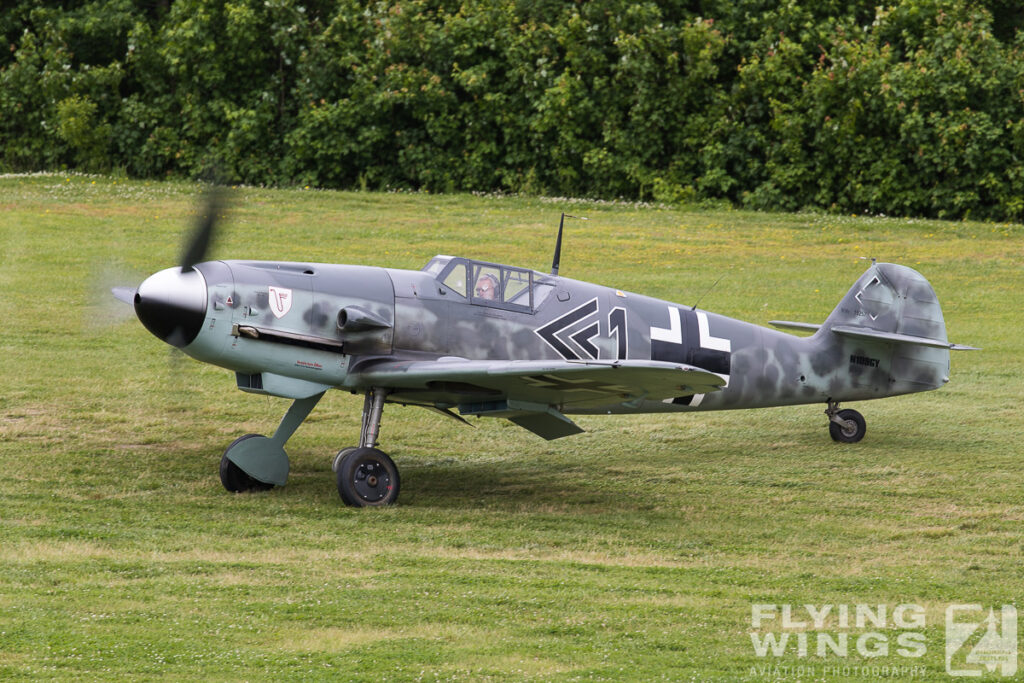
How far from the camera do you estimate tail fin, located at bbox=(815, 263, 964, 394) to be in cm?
1216

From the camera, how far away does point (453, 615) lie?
7.09 metres

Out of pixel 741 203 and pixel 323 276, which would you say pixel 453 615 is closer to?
pixel 323 276

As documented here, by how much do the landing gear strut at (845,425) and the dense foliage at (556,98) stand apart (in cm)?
1526

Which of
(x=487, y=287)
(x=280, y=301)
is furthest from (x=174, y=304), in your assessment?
(x=487, y=287)

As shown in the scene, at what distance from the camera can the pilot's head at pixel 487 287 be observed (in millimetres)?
10312

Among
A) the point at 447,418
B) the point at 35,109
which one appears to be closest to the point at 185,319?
the point at 447,418

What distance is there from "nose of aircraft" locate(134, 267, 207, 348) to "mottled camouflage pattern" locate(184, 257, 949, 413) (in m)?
0.09

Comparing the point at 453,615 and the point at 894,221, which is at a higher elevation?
the point at 894,221

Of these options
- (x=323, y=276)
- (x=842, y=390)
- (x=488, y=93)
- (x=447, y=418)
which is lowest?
(x=447, y=418)

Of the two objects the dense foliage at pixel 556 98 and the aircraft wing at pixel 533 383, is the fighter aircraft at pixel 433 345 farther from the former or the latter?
the dense foliage at pixel 556 98

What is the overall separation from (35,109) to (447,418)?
2181 cm

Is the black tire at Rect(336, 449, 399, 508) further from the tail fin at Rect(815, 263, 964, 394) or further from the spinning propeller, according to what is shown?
the tail fin at Rect(815, 263, 964, 394)

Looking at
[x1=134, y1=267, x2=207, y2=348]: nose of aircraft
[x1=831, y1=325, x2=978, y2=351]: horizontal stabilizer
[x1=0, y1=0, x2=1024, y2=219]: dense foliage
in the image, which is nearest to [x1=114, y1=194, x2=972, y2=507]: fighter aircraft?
[x1=134, y1=267, x2=207, y2=348]: nose of aircraft

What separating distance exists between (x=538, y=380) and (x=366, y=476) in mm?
1608
